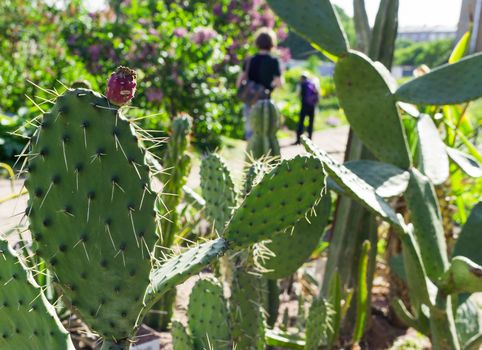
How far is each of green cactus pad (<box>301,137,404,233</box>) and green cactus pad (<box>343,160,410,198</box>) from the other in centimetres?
7

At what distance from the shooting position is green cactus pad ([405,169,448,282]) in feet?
6.56

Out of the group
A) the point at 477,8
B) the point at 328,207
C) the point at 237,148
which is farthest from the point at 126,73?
the point at 237,148

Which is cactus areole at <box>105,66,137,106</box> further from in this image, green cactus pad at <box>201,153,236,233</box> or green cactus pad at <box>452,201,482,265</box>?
green cactus pad at <box>452,201,482,265</box>

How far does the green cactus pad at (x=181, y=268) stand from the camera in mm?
1228

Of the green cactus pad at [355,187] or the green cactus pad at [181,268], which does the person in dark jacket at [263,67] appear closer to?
the green cactus pad at [355,187]

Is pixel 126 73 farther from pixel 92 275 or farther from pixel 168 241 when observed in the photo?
pixel 168 241

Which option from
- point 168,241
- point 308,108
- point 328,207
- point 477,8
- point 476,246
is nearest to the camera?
point 476,246

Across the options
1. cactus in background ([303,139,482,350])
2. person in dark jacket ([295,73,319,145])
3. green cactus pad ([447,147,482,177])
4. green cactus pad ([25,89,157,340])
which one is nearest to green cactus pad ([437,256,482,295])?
cactus in background ([303,139,482,350])

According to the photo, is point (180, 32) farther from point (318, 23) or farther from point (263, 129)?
point (318, 23)

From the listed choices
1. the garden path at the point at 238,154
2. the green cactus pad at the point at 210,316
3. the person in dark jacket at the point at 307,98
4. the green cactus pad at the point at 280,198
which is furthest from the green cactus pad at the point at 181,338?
the person in dark jacket at the point at 307,98

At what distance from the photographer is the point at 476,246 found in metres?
2.22

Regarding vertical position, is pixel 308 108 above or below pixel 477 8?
below

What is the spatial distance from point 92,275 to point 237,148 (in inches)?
257

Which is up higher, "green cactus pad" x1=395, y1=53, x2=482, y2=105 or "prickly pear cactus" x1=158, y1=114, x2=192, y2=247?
"green cactus pad" x1=395, y1=53, x2=482, y2=105
